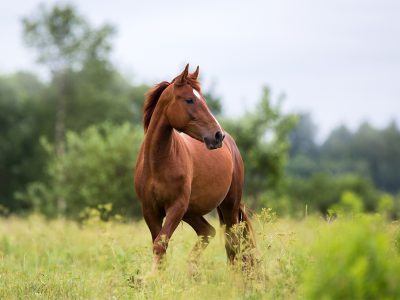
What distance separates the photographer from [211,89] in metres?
38.2

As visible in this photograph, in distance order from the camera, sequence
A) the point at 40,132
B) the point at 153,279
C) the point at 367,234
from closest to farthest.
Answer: the point at 367,234 → the point at 153,279 → the point at 40,132

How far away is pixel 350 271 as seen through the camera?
394cm

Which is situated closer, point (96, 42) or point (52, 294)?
point (52, 294)

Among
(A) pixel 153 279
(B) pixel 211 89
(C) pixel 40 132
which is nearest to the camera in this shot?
(A) pixel 153 279

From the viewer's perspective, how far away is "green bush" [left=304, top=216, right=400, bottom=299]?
13.1 ft

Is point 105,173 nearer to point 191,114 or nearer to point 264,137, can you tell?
point 264,137

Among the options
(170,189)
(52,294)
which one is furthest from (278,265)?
(52,294)

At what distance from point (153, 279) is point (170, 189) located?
162 cm

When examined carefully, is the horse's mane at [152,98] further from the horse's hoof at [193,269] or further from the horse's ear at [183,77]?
the horse's hoof at [193,269]

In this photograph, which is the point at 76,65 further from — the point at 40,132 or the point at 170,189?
the point at 170,189

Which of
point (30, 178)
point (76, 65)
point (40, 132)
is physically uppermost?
point (76, 65)

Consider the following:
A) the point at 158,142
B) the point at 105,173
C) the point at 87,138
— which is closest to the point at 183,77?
the point at 158,142

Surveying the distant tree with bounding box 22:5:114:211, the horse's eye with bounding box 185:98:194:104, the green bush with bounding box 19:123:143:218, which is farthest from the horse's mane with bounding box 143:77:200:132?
the distant tree with bounding box 22:5:114:211

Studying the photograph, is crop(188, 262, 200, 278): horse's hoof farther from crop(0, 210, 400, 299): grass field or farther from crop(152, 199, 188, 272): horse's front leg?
crop(152, 199, 188, 272): horse's front leg
